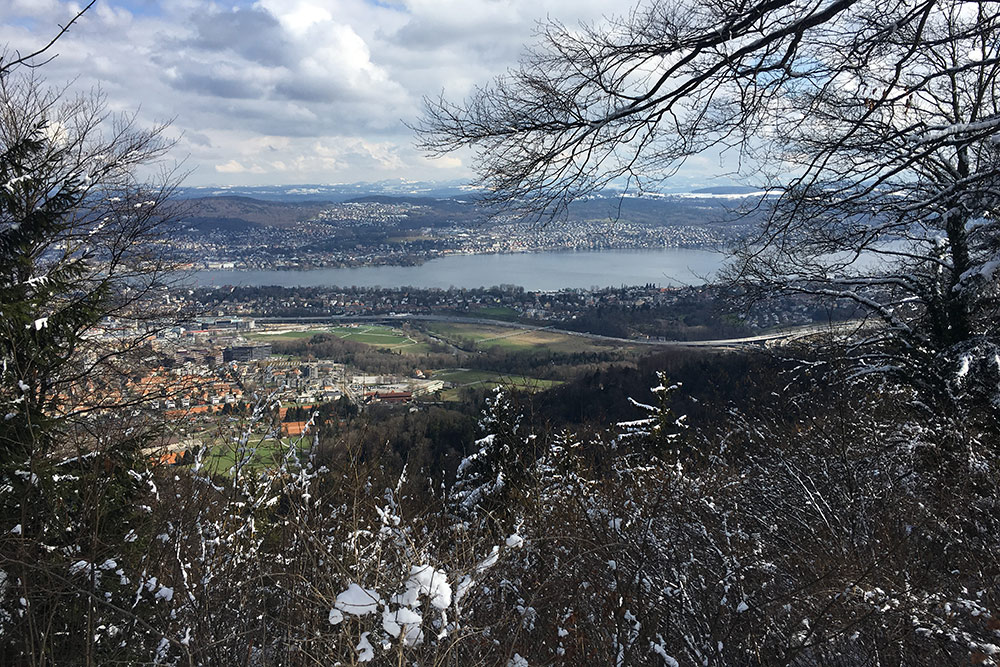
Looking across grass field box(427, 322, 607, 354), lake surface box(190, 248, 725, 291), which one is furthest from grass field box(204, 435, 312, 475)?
lake surface box(190, 248, 725, 291)

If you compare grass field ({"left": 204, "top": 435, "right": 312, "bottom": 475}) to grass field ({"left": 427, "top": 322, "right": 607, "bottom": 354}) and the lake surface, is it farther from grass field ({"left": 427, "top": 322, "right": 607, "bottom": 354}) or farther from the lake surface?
the lake surface

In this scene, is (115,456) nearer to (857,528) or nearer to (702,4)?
(702,4)

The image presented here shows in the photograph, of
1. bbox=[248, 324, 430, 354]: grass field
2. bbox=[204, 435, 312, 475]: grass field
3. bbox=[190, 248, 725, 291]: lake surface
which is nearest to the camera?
bbox=[204, 435, 312, 475]: grass field

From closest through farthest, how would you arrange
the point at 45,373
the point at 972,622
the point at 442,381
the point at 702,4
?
the point at 702,4 → the point at 972,622 → the point at 45,373 → the point at 442,381

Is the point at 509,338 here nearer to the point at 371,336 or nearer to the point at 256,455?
the point at 371,336

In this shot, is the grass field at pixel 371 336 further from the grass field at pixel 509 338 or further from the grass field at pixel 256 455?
the grass field at pixel 256 455

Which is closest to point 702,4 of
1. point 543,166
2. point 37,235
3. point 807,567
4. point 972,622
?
point 543,166

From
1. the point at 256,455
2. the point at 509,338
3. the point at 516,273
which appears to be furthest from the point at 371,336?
the point at 256,455

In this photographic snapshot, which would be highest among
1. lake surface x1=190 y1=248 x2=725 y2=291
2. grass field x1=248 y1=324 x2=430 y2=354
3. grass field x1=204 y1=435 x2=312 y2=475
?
grass field x1=204 y1=435 x2=312 y2=475
